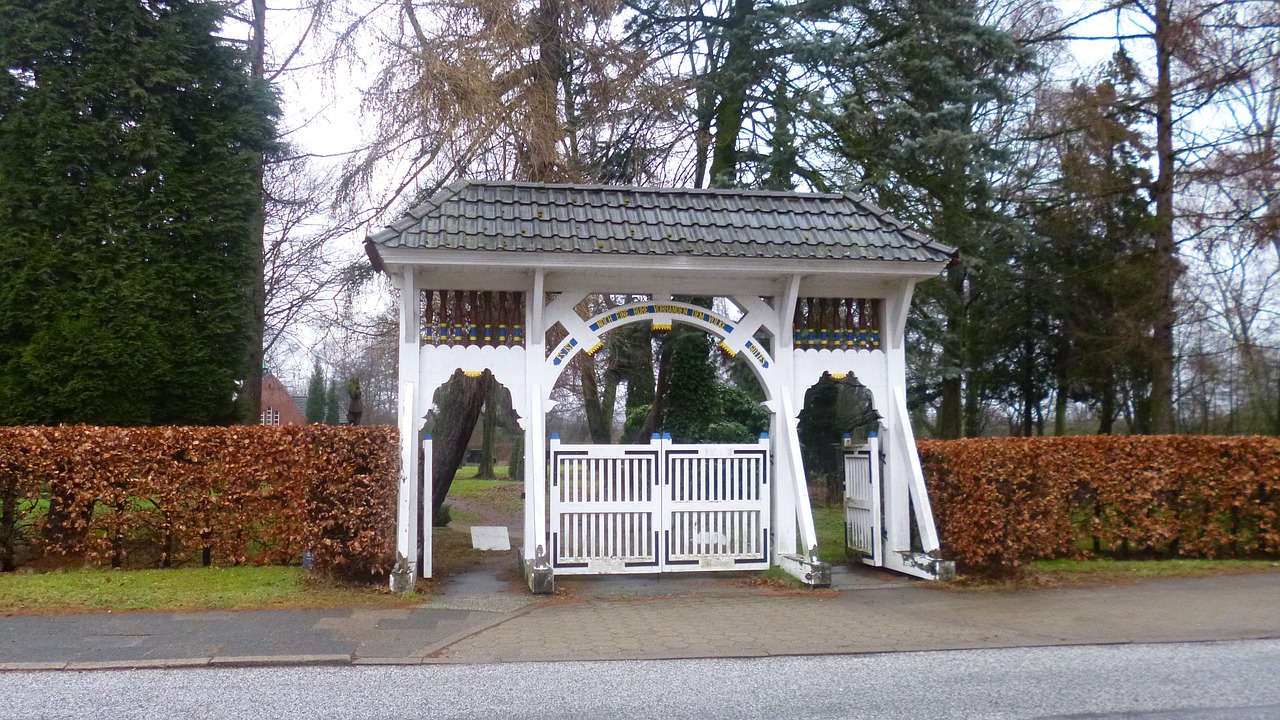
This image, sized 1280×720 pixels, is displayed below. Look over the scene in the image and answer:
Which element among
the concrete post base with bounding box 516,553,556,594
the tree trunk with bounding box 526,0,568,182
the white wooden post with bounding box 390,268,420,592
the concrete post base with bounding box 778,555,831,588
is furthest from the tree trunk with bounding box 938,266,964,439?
the white wooden post with bounding box 390,268,420,592

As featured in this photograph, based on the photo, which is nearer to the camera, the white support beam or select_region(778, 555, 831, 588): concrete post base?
select_region(778, 555, 831, 588): concrete post base

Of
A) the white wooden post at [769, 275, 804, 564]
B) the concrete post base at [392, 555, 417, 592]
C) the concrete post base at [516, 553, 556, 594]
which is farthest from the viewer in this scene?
the white wooden post at [769, 275, 804, 564]

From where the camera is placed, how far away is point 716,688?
262 inches

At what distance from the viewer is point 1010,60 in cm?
1791

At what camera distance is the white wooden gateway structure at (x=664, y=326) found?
10328mm

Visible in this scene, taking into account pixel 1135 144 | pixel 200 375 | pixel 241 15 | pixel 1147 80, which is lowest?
pixel 200 375

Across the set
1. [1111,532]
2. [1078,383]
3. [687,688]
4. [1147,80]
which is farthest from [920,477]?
[1078,383]

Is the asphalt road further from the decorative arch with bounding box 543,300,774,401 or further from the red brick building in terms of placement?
the red brick building

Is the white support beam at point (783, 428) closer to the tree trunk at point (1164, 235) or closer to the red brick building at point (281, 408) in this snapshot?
the tree trunk at point (1164, 235)

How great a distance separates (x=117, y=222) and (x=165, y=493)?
4378mm

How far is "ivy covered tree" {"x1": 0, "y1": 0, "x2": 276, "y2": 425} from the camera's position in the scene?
1225 cm

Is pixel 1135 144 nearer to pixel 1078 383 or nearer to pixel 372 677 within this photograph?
pixel 1078 383

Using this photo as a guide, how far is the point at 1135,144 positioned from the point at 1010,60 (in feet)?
11.6

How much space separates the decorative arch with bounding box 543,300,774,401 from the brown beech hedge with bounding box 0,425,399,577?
2113 millimetres
